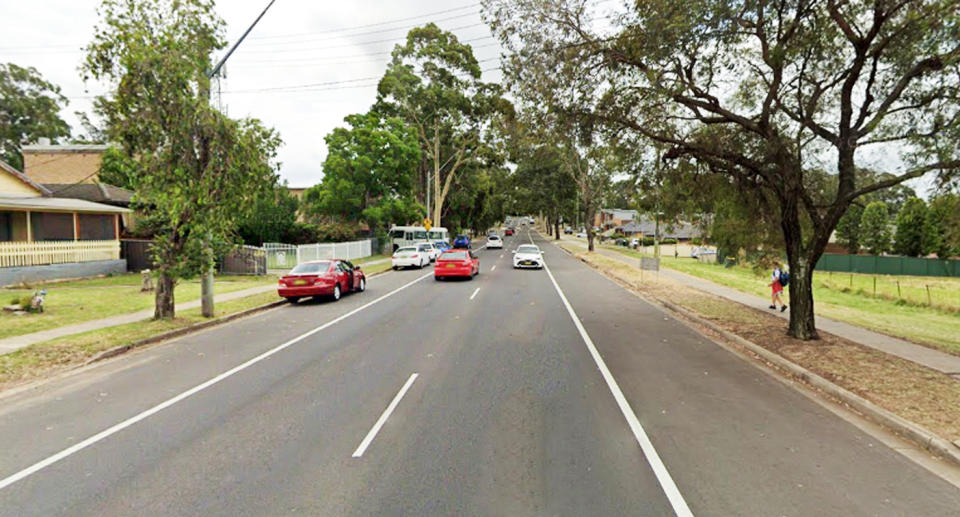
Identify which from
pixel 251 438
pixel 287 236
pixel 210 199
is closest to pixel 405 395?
pixel 251 438

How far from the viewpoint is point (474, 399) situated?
6.72 m

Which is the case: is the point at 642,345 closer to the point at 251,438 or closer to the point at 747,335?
the point at 747,335

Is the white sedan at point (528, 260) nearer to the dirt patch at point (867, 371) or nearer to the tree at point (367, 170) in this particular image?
the tree at point (367, 170)

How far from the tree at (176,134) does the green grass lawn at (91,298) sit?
250 centimetres

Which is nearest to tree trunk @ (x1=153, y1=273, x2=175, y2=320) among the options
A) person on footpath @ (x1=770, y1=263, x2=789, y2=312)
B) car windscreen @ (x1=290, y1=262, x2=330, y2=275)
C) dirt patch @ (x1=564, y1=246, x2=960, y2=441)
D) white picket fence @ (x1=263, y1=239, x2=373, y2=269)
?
car windscreen @ (x1=290, y1=262, x2=330, y2=275)

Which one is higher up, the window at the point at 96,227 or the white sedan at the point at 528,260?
the window at the point at 96,227

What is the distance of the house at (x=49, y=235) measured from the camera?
1919cm

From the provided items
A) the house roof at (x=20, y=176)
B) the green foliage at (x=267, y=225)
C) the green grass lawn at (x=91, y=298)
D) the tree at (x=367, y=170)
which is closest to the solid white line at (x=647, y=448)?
the green grass lawn at (x=91, y=298)

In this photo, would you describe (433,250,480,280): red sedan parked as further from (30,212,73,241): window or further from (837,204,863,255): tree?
(837,204,863,255): tree

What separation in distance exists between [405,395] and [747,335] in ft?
26.4

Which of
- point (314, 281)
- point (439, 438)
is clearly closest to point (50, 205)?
point (314, 281)

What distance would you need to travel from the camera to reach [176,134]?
36.9 feet

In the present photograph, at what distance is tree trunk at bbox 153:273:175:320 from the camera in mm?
12055

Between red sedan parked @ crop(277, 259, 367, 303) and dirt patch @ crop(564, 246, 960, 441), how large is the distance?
11.1 meters
